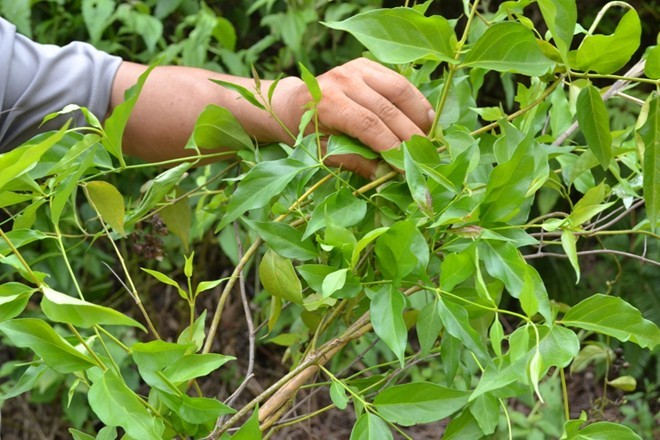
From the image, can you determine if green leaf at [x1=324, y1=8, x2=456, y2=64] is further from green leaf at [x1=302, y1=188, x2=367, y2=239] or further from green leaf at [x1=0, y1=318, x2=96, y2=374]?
green leaf at [x1=0, y1=318, x2=96, y2=374]

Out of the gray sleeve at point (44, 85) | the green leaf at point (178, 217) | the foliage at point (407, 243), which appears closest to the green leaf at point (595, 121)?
the foliage at point (407, 243)

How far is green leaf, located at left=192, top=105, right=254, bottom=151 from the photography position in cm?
65

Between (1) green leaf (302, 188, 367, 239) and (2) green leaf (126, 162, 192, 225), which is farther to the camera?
(2) green leaf (126, 162, 192, 225)

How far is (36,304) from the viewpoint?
2008mm

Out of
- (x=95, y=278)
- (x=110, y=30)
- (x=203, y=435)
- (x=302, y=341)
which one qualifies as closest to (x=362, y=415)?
(x=203, y=435)

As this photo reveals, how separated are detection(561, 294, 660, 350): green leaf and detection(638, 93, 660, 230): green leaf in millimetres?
53

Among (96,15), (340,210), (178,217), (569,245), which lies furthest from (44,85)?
(96,15)

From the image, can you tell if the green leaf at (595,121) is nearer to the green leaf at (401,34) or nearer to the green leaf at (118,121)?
the green leaf at (401,34)

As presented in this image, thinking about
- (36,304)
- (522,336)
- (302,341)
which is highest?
(522,336)

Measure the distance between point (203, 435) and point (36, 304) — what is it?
1604 mm

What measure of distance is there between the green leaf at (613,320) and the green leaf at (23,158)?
0.27m

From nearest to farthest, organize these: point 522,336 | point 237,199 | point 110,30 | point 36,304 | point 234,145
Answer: point 522,336, point 237,199, point 234,145, point 110,30, point 36,304

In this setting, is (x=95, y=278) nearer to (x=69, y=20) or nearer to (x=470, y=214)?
(x=69, y=20)

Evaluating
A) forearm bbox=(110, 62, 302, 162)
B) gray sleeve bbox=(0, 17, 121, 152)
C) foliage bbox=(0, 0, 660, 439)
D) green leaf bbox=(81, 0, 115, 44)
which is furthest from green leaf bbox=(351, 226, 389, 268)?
green leaf bbox=(81, 0, 115, 44)
